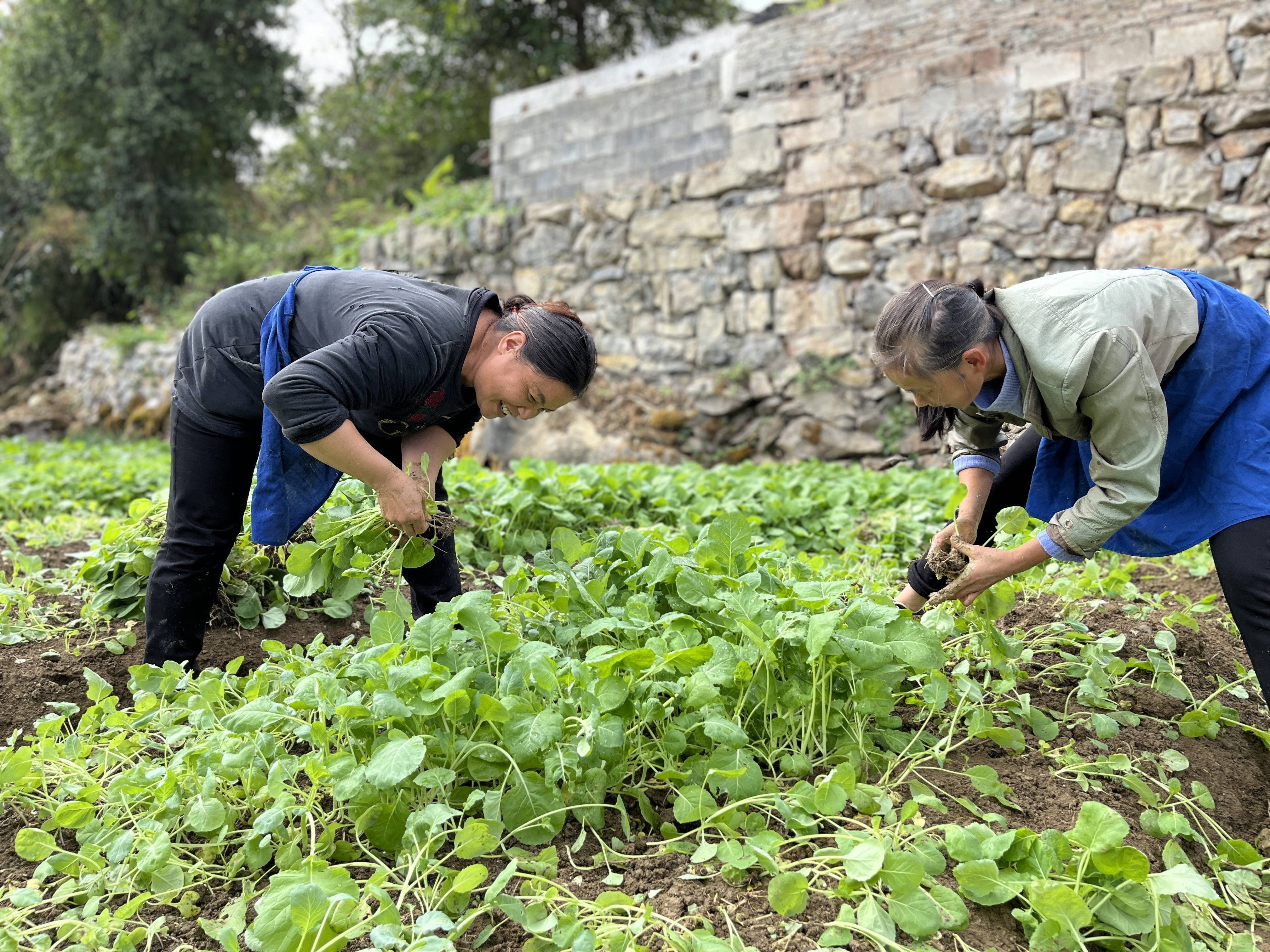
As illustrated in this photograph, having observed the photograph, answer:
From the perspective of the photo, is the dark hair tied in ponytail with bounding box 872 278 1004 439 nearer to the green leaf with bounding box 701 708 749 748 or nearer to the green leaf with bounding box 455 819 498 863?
the green leaf with bounding box 701 708 749 748

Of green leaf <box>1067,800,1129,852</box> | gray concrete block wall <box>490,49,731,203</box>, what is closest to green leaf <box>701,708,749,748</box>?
green leaf <box>1067,800,1129,852</box>

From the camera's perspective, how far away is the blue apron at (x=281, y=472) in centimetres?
225

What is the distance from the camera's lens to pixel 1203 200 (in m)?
5.74

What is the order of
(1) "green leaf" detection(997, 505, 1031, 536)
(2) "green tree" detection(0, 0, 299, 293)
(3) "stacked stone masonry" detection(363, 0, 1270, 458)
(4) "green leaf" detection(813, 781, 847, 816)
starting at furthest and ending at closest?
(2) "green tree" detection(0, 0, 299, 293), (3) "stacked stone masonry" detection(363, 0, 1270, 458), (1) "green leaf" detection(997, 505, 1031, 536), (4) "green leaf" detection(813, 781, 847, 816)

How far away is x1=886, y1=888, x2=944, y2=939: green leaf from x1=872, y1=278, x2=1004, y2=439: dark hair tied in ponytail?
3.39 ft

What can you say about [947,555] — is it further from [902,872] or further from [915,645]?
[902,872]

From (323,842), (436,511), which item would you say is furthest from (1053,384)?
(323,842)

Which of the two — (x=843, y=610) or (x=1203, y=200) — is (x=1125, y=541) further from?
(x=1203, y=200)

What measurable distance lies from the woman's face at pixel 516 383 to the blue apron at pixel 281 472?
44cm

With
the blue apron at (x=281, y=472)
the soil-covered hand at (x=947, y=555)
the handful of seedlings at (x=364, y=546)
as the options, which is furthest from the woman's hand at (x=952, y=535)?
the blue apron at (x=281, y=472)

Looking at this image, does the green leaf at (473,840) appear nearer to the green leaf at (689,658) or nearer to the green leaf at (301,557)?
the green leaf at (689,658)

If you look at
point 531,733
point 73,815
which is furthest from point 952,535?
point 73,815

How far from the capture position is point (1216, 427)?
6.84 feet

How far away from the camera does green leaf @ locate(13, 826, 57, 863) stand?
177cm
